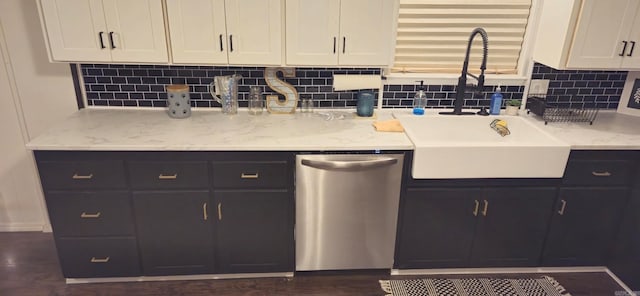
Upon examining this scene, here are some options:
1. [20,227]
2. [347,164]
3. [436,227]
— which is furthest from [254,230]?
[20,227]

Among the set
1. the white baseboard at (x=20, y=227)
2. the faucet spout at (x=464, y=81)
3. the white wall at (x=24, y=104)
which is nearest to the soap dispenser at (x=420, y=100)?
the faucet spout at (x=464, y=81)

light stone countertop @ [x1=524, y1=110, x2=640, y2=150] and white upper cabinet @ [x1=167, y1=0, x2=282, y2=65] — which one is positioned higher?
white upper cabinet @ [x1=167, y1=0, x2=282, y2=65]

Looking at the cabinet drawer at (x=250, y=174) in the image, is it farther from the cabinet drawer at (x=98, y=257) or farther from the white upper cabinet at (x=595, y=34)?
the white upper cabinet at (x=595, y=34)

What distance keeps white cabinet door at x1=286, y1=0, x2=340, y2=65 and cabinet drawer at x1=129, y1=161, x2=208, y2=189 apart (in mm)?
787

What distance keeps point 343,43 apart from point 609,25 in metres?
1.46

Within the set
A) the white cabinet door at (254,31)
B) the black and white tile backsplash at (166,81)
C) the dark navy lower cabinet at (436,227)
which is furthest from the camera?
the black and white tile backsplash at (166,81)

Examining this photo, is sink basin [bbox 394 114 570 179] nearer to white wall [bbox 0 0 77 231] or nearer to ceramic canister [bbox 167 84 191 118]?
ceramic canister [bbox 167 84 191 118]

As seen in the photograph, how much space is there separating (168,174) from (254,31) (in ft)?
2.93

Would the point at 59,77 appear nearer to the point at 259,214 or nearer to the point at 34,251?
the point at 34,251

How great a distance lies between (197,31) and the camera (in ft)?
7.54

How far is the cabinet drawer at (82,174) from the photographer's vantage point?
2.18m

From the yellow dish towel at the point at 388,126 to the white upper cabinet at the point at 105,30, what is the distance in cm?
125

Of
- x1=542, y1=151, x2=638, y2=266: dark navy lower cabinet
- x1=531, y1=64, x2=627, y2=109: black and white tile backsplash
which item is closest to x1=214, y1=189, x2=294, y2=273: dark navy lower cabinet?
x1=542, y1=151, x2=638, y2=266: dark navy lower cabinet

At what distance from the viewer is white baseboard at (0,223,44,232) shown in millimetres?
2951
